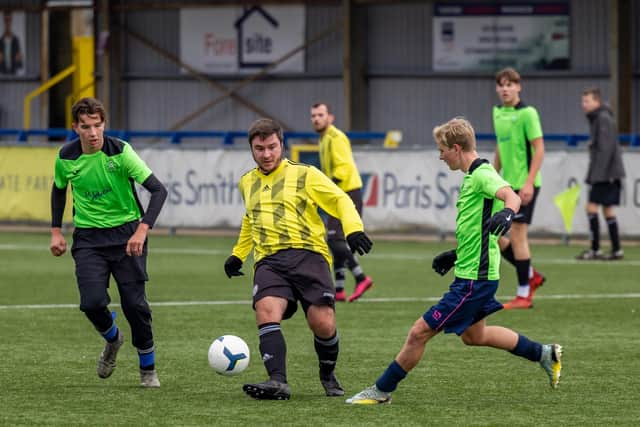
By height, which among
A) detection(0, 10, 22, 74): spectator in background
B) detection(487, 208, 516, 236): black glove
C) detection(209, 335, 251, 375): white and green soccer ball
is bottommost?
detection(209, 335, 251, 375): white and green soccer ball

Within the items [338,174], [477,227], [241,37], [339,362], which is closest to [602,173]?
[338,174]

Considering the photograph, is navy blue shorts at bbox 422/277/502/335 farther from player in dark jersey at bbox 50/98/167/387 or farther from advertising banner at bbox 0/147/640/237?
advertising banner at bbox 0/147/640/237

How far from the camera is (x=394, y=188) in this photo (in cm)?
2300

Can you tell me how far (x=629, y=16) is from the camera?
1236 inches

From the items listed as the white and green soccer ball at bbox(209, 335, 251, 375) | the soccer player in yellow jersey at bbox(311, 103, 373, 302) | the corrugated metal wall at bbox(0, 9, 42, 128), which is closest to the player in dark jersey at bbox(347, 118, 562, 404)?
the white and green soccer ball at bbox(209, 335, 251, 375)

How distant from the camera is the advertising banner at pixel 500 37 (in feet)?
108

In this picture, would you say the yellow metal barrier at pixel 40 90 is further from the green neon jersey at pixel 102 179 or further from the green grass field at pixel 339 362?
the green neon jersey at pixel 102 179

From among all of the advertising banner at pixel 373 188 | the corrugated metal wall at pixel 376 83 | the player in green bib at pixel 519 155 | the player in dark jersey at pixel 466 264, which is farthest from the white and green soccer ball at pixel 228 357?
the corrugated metal wall at pixel 376 83

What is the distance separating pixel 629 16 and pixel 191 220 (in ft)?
38.6

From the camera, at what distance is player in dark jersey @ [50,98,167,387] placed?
367 inches

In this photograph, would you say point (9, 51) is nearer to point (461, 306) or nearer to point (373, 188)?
point (373, 188)

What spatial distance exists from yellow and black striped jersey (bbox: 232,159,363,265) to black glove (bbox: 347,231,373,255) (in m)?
0.43

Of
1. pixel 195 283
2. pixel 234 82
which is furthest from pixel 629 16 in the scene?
pixel 195 283

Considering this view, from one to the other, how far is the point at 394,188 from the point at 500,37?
11.3 metres
